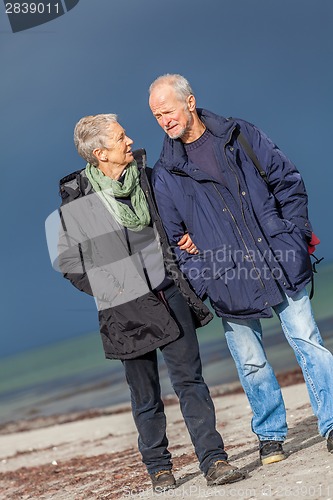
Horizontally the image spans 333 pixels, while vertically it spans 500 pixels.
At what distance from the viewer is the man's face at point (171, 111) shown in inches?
206

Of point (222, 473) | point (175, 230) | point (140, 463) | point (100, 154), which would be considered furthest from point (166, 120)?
point (140, 463)

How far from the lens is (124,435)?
10.7 m

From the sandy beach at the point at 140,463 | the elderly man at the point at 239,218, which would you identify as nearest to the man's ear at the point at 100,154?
the elderly man at the point at 239,218

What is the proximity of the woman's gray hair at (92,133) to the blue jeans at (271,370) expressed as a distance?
1.24 m

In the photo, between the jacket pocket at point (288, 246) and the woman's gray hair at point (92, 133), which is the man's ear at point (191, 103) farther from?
the jacket pocket at point (288, 246)

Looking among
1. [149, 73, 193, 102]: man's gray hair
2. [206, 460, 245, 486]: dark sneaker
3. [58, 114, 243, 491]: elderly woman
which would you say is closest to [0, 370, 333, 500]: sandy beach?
[206, 460, 245, 486]: dark sneaker

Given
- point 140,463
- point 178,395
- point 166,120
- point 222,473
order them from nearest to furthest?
point 222,473, point 166,120, point 178,395, point 140,463

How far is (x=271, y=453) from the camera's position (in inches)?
216

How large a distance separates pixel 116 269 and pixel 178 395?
0.80 meters

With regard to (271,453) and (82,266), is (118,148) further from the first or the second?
(271,453)

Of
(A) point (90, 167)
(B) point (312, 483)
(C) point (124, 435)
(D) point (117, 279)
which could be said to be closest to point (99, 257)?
(D) point (117, 279)

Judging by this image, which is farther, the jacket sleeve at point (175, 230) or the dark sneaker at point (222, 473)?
the jacket sleeve at point (175, 230)

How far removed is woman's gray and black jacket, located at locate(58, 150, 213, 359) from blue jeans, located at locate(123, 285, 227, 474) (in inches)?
3.2

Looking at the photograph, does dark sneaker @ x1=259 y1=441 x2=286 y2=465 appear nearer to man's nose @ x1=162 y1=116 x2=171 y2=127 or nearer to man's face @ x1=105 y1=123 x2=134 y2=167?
man's face @ x1=105 y1=123 x2=134 y2=167
